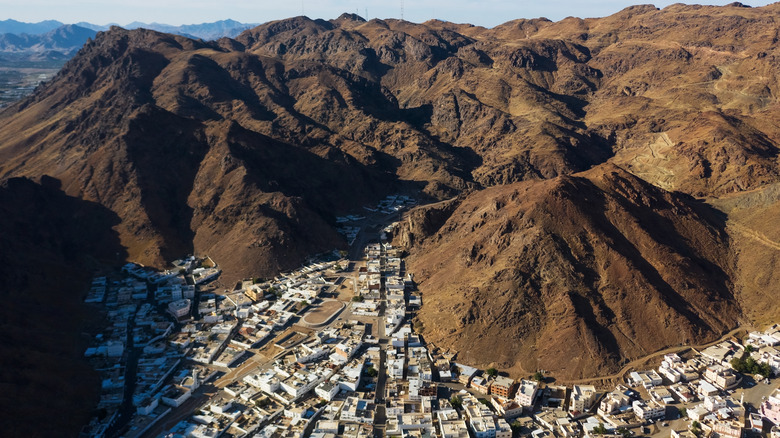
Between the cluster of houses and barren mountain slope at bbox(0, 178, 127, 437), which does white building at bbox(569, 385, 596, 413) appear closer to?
the cluster of houses

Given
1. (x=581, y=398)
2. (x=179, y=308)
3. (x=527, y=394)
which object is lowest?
(x=179, y=308)

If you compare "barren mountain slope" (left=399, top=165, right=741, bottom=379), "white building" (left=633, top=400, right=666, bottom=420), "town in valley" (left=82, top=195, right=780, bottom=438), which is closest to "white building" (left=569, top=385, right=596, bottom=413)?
"town in valley" (left=82, top=195, right=780, bottom=438)

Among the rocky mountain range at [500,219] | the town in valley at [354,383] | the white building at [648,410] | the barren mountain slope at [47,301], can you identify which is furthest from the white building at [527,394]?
the barren mountain slope at [47,301]

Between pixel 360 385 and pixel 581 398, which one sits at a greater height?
pixel 581 398

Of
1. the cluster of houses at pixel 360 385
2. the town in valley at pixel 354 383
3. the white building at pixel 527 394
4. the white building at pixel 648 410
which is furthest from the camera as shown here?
the white building at pixel 527 394

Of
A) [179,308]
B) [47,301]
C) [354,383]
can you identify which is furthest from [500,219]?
[47,301]

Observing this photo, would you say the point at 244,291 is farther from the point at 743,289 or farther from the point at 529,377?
the point at 743,289

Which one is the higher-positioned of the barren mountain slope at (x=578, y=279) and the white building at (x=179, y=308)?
the barren mountain slope at (x=578, y=279)

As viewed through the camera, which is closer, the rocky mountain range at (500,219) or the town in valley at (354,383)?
the town in valley at (354,383)

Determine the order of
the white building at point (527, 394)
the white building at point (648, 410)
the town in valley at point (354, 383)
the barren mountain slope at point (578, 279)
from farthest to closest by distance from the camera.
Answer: the barren mountain slope at point (578, 279), the white building at point (527, 394), the white building at point (648, 410), the town in valley at point (354, 383)

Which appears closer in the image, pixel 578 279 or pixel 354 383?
pixel 354 383

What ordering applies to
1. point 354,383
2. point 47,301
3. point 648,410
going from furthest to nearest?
point 47,301
point 354,383
point 648,410

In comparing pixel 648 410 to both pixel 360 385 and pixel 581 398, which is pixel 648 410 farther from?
pixel 360 385

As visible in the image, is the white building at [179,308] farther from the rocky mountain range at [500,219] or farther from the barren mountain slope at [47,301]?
the rocky mountain range at [500,219]
